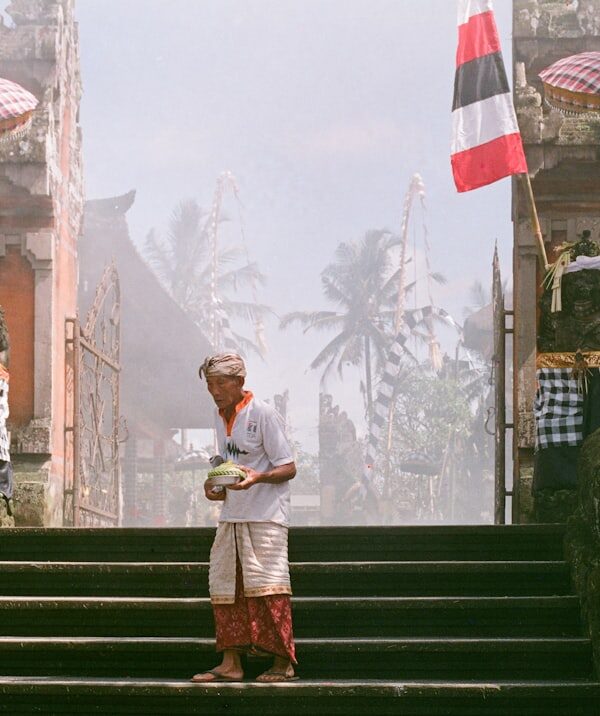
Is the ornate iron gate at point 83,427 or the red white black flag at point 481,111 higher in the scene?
the red white black flag at point 481,111

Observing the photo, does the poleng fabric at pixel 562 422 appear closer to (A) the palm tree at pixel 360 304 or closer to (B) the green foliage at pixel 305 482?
(B) the green foliage at pixel 305 482

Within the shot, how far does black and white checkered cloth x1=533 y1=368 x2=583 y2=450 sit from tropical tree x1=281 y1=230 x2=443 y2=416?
46422mm

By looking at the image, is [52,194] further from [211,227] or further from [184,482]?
[211,227]

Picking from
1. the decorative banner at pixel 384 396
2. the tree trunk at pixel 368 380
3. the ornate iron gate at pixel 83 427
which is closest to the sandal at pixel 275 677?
the ornate iron gate at pixel 83 427

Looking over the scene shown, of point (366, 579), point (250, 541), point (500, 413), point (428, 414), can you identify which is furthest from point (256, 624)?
point (428, 414)

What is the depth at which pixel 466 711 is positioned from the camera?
628 centimetres

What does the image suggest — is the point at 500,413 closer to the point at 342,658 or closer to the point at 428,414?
the point at 342,658

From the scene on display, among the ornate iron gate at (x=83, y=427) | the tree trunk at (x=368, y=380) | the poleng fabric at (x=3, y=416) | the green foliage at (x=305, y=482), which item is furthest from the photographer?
the tree trunk at (x=368, y=380)

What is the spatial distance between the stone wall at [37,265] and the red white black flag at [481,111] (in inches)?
140

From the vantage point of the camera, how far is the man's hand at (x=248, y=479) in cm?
631

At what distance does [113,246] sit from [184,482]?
15043 millimetres

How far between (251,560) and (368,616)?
96 centimetres

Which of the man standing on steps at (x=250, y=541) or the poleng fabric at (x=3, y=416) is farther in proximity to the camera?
the poleng fabric at (x=3, y=416)

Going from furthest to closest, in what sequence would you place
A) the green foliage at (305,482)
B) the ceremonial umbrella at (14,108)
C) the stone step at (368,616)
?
1. the green foliage at (305,482)
2. the ceremonial umbrella at (14,108)
3. the stone step at (368,616)
